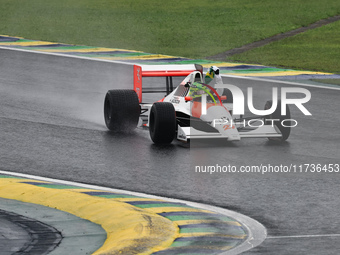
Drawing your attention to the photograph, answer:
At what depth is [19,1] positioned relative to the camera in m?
38.0

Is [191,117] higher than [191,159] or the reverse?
higher

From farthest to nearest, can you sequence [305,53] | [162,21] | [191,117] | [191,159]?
[162,21] < [305,53] < [191,117] < [191,159]

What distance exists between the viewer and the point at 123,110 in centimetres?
1538

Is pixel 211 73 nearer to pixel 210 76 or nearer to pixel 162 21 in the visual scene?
pixel 210 76

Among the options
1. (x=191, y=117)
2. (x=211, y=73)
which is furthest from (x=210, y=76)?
(x=191, y=117)

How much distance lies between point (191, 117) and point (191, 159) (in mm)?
1385

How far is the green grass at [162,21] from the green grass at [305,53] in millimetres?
1146

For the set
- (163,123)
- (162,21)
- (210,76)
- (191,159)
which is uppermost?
(162,21)

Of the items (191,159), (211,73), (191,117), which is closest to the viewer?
(191,159)

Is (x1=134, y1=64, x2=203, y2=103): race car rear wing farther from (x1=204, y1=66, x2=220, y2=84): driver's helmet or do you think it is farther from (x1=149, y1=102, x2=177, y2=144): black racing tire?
(x1=149, y1=102, x2=177, y2=144): black racing tire

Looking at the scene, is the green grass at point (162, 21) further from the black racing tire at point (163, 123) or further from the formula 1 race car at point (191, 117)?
the black racing tire at point (163, 123)

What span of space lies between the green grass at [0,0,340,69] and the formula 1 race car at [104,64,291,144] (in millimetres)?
10447

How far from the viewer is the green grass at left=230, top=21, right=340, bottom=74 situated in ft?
80.9

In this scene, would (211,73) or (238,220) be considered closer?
(238,220)
